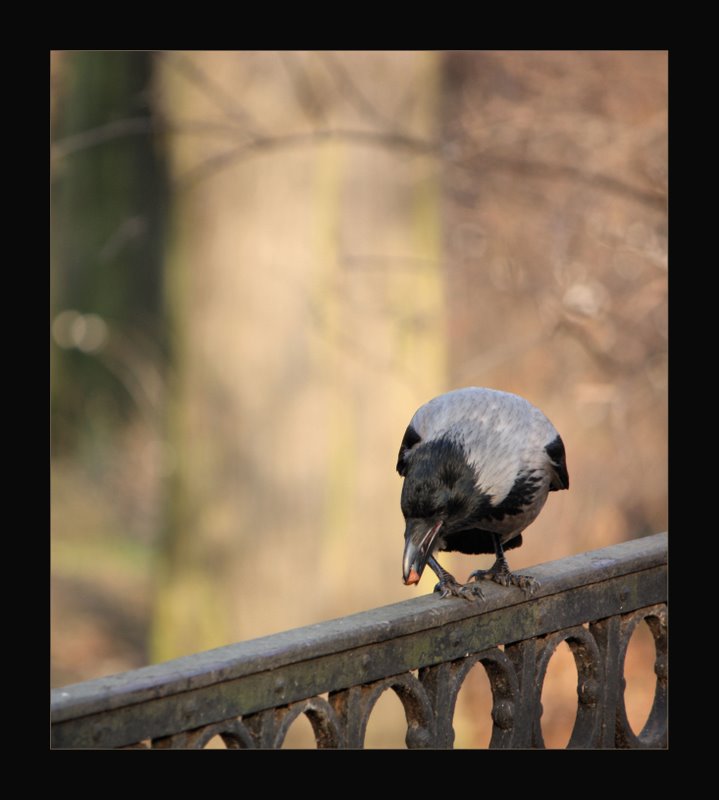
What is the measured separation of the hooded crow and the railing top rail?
76mm

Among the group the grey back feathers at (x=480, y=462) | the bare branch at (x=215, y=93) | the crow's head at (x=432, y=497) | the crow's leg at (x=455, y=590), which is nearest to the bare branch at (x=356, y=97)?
the bare branch at (x=215, y=93)

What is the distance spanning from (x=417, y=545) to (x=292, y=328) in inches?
83.6

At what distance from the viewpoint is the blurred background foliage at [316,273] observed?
443cm

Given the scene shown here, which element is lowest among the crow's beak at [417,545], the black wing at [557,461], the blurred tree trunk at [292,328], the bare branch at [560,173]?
the crow's beak at [417,545]

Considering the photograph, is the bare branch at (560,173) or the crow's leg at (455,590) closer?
the crow's leg at (455,590)

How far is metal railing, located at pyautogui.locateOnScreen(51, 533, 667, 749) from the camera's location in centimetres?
179

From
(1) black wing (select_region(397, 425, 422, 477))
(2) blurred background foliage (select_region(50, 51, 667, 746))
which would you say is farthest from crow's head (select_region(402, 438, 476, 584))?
(2) blurred background foliage (select_region(50, 51, 667, 746))

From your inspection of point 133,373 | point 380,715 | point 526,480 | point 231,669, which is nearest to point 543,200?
point 133,373

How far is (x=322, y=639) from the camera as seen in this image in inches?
79.4

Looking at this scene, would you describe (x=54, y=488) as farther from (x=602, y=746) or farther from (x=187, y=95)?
(x=602, y=746)

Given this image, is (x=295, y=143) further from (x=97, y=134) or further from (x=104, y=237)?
(x=104, y=237)

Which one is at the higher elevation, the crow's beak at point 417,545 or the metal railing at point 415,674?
the crow's beak at point 417,545

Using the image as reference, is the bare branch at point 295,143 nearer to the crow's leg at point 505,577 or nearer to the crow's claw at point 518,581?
the crow's leg at point 505,577

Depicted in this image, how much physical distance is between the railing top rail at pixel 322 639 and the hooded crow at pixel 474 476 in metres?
0.08
